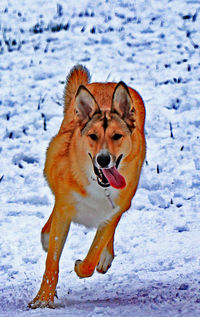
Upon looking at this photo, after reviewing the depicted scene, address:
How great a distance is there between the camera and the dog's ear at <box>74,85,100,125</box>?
15.2 ft

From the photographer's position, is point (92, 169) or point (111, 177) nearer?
point (111, 177)

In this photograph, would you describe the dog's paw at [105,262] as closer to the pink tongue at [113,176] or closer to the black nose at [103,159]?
the pink tongue at [113,176]

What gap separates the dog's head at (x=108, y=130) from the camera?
443cm

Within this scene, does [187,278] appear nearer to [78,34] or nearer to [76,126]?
[76,126]

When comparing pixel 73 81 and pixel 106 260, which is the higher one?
pixel 73 81

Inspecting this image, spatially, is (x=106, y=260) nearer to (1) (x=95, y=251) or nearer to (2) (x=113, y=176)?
(1) (x=95, y=251)

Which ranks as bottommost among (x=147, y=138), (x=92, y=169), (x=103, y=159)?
(x=147, y=138)

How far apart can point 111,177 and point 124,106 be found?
573mm

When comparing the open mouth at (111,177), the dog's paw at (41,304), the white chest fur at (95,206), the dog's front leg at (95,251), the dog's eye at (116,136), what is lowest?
the dog's paw at (41,304)

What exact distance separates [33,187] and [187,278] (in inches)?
130

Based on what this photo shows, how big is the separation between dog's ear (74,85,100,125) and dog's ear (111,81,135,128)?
0.50ft

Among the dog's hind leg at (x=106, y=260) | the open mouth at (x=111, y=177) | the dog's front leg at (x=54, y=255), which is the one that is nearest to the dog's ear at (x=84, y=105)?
the open mouth at (x=111, y=177)

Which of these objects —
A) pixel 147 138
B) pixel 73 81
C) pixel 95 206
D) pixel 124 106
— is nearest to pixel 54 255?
pixel 95 206

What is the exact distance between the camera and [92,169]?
15.6 ft
